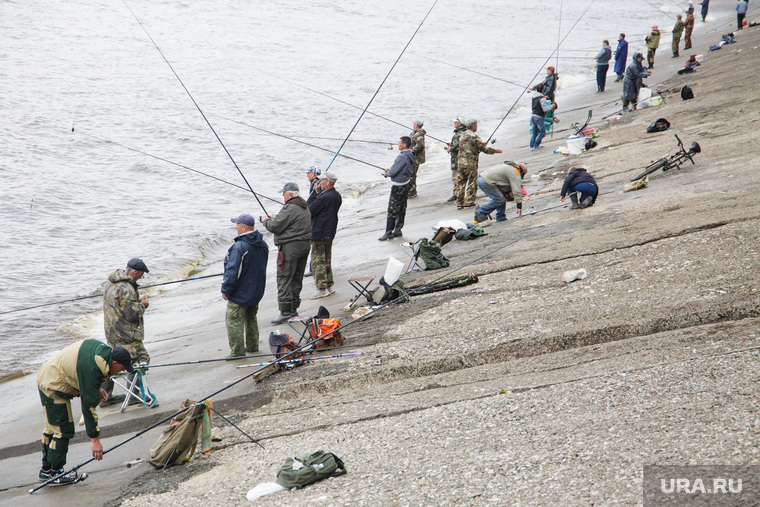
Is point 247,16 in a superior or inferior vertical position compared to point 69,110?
superior

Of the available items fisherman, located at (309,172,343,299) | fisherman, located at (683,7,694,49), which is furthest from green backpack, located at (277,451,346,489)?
fisherman, located at (683,7,694,49)

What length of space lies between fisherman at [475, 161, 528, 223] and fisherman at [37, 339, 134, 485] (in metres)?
7.03

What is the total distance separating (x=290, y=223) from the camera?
8.38 metres

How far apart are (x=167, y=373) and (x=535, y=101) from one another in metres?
12.3

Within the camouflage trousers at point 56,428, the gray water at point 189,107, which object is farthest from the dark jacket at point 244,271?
the gray water at point 189,107

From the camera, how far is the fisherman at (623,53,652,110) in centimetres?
1714

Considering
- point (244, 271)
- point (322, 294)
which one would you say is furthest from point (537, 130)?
point (244, 271)

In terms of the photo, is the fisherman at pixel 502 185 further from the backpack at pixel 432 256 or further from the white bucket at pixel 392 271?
the white bucket at pixel 392 271

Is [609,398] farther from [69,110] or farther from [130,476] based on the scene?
[69,110]

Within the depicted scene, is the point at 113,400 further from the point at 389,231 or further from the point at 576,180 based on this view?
the point at 576,180

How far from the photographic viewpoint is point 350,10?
→ 51.6 metres

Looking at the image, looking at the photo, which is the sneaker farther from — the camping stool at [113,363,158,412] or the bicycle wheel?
the bicycle wheel

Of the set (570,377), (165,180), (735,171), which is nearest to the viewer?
(570,377)

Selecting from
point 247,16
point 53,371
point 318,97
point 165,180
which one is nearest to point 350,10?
point 247,16
